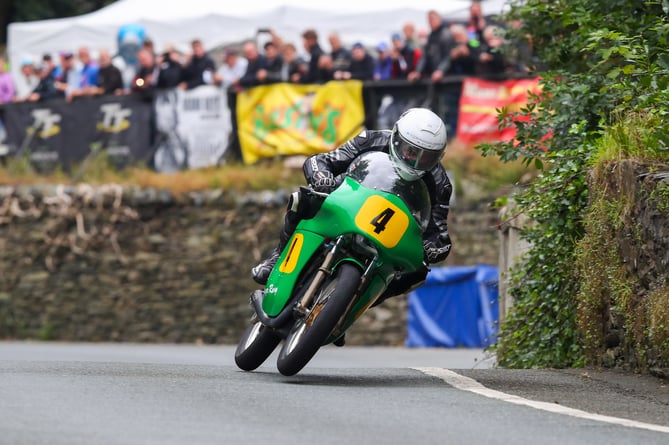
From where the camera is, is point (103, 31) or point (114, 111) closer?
point (114, 111)

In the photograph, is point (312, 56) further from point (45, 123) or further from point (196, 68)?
→ point (45, 123)

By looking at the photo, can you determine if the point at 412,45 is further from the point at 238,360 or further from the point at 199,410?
the point at 199,410

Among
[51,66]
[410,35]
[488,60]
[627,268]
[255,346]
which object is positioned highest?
[627,268]

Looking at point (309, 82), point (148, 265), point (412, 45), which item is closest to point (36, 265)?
point (148, 265)

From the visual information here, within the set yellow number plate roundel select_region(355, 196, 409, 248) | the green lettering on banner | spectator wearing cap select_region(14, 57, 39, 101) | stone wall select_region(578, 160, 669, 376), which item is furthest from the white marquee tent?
yellow number plate roundel select_region(355, 196, 409, 248)

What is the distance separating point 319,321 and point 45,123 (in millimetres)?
18674

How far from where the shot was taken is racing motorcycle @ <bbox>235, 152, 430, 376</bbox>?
366 inches

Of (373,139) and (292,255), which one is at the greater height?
(373,139)

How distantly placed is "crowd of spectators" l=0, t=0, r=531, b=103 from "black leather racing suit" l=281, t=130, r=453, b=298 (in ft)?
37.0

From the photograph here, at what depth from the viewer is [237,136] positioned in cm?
2517

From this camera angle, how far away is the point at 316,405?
788 centimetres

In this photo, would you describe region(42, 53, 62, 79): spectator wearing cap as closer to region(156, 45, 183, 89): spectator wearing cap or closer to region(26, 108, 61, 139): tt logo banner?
region(26, 108, 61, 139): tt logo banner

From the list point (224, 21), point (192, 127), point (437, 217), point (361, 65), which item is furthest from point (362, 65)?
point (437, 217)

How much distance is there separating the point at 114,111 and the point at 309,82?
13.0 feet
